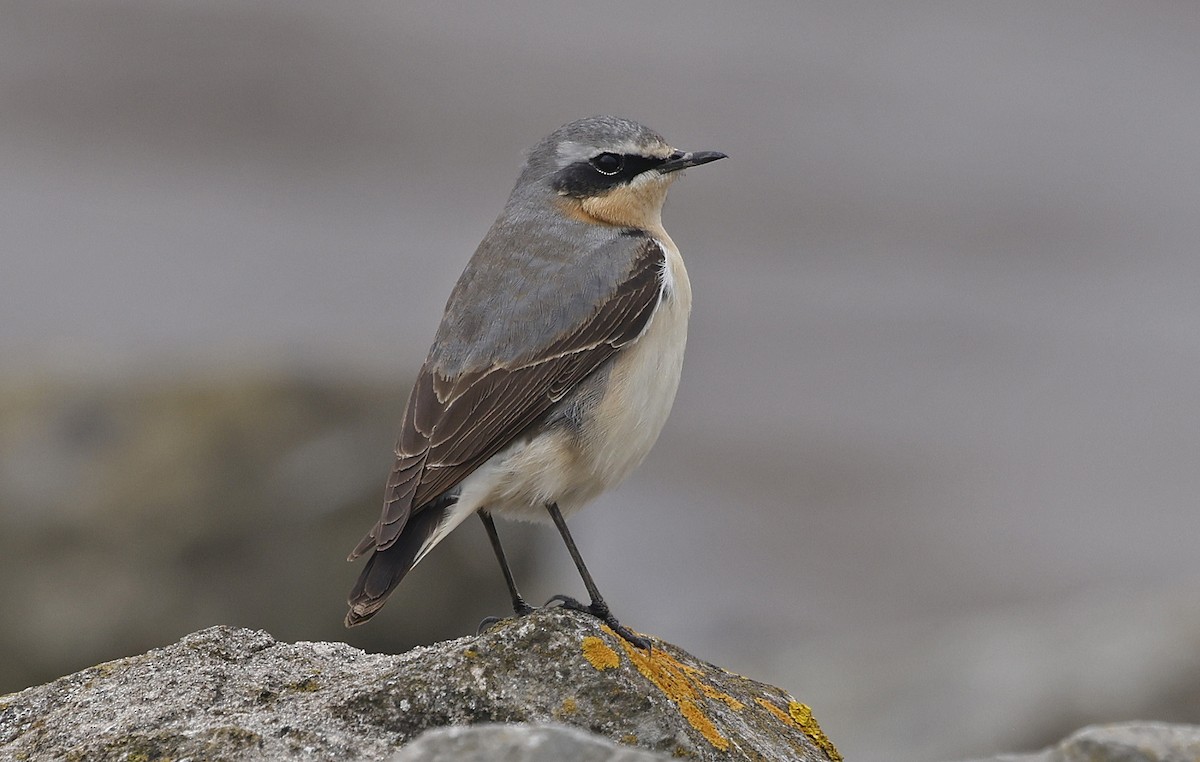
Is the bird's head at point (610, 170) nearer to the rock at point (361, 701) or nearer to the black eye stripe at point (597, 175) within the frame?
the black eye stripe at point (597, 175)

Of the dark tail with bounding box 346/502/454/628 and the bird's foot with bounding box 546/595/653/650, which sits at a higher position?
the dark tail with bounding box 346/502/454/628

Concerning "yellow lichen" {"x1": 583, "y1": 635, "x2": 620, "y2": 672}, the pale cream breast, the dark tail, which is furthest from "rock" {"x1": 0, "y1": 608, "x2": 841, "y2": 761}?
the pale cream breast

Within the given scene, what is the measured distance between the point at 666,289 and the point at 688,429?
451 inches

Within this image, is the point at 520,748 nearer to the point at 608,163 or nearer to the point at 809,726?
the point at 809,726

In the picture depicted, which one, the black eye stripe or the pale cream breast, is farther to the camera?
the black eye stripe

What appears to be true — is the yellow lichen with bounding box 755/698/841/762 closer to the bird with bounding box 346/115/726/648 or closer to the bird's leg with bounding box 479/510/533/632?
the bird with bounding box 346/115/726/648

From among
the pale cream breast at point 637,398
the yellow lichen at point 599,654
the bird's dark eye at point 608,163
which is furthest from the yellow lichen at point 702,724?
the bird's dark eye at point 608,163

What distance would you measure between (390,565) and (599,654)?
1.34m

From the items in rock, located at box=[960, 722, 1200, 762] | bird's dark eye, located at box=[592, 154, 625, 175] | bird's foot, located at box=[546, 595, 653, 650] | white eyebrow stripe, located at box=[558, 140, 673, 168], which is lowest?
rock, located at box=[960, 722, 1200, 762]

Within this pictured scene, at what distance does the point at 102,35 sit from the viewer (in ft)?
98.0

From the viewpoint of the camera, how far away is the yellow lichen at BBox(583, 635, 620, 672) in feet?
17.7

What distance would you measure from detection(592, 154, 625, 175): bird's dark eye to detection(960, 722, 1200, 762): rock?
4043mm

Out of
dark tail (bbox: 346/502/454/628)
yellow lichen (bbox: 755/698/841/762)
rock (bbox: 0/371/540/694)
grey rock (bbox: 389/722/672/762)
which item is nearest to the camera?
grey rock (bbox: 389/722/672/762)

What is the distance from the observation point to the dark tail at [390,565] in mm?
6289
